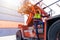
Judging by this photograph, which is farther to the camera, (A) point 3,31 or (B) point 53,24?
(A) point 3,31

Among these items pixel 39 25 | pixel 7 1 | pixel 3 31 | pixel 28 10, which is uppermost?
pixel 7 1

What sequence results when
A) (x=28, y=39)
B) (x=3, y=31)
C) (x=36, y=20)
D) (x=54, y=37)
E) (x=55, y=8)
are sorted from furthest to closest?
(x=3, y=31) → (x=55, y=8) → (x=28, y=39) → (x=36, y=20) → (x=54, y=37)

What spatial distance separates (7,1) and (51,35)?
3.50 m

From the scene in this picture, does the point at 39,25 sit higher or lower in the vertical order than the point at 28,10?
lower

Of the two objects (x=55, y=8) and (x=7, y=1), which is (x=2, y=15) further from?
(x=55, y=8)

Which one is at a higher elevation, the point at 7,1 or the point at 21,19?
the point at 7,1

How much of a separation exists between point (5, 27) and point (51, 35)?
10.1ft

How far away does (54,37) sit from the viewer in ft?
5.50

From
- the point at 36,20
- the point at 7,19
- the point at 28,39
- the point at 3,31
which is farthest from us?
the point at 7,19

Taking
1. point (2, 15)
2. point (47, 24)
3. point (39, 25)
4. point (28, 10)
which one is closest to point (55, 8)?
point (28, 10)

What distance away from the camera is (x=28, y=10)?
264cm

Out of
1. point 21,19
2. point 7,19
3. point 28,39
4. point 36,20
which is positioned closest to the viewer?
point 36,20

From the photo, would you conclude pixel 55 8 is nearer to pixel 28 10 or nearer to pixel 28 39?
pixel 28 10

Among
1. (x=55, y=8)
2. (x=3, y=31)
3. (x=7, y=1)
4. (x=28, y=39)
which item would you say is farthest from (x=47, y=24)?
(x=7, y=1)
